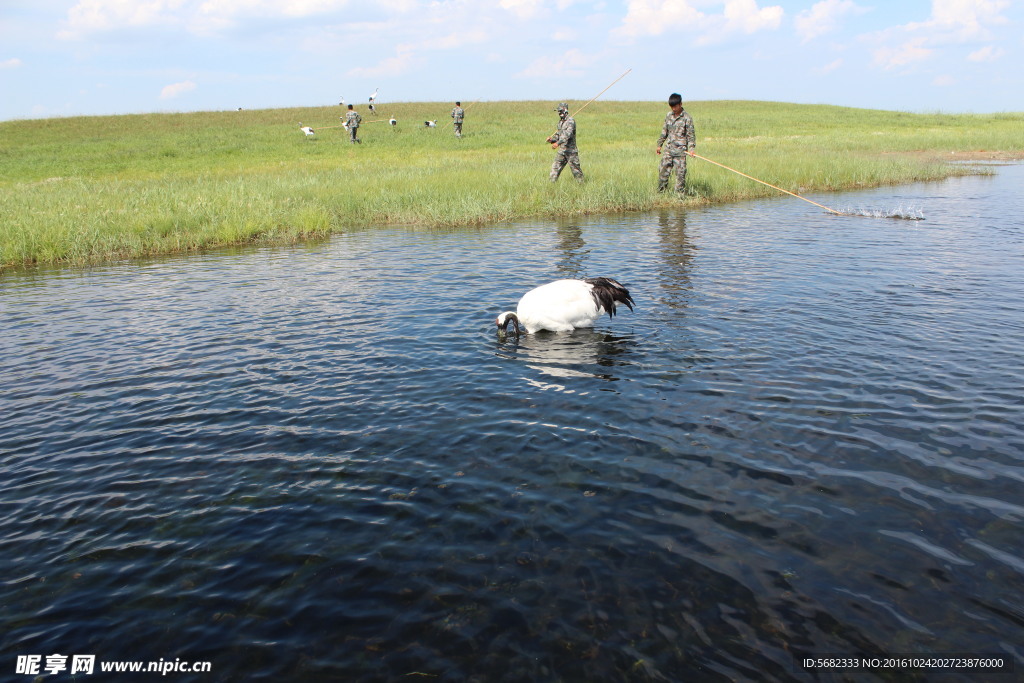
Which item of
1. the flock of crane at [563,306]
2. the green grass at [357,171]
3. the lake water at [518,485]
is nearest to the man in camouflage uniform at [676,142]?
the green grass at [357,171]

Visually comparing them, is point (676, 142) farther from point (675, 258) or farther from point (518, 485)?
point (518, 485)

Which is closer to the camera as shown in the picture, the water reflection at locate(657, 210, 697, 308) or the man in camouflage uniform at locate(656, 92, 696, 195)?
the water reflection at locate(657, 210, 697, 308)

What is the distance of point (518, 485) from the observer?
19.7 ft

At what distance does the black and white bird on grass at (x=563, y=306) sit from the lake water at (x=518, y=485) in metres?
0.32

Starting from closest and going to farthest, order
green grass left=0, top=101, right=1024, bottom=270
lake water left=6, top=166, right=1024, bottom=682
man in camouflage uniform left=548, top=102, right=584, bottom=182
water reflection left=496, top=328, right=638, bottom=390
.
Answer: lake water left=6, top=166, right=1024, bottom=682 < water reflection left=496, top=328, right=638, bottom=390 < green grass left=0, top=101, right=1024, bottom=270 < man in camouflage uniform left=548, top=102, right=584, bottom=182

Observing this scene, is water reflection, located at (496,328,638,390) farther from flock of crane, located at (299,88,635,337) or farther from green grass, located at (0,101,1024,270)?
green grass, located at (0,101,1024,270)

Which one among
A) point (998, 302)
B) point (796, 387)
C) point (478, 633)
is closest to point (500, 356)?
point (796, 387)

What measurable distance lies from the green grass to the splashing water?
477 cm

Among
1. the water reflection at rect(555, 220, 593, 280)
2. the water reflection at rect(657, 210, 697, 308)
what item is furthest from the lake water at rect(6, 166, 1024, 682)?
the water reflection at rect(555, 220, 593, 280)

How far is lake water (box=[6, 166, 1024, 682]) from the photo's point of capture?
4.31 meters

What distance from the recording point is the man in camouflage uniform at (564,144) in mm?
22766

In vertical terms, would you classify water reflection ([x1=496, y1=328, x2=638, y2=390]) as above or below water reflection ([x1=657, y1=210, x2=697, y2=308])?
below

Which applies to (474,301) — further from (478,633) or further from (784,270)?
(478,633)

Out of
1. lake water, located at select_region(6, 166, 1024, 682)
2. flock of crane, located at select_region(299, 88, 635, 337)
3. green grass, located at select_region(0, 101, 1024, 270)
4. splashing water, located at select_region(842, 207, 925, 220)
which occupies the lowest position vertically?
lake water, located at select_region(6, 166, 1024, 682)
